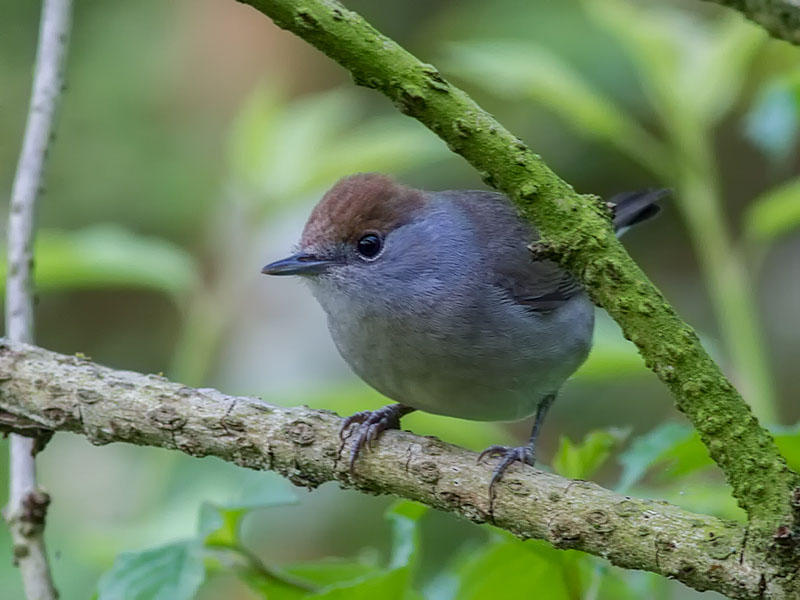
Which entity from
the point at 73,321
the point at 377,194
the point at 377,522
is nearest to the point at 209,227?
the point at 73,321

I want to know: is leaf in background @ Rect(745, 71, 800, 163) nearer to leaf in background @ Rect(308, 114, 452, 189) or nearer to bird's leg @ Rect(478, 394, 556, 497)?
bird's leg @ Rect(478, 394, 556, 497)

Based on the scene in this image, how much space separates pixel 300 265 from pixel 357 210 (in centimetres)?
30

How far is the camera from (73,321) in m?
8.32

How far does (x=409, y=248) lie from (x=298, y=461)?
1.20 metres

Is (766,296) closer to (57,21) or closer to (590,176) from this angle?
(590,176)

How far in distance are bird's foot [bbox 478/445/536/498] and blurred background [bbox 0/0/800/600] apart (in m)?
0.08

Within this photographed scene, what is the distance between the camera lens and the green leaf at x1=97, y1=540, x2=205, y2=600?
192 cm

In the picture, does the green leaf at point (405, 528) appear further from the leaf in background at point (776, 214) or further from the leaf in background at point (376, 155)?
the leaf in background at point (376, 155)

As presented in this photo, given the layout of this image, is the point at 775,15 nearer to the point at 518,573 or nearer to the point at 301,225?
the point at 518,573

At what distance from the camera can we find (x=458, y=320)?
306cm

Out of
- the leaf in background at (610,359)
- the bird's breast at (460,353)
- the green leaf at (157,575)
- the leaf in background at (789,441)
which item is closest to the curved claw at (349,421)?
the bird's breast at (460,353)

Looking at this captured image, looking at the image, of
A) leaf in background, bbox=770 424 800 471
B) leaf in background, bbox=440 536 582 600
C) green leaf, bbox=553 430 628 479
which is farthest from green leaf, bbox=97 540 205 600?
leaf in background, bbox=770 424 800 471

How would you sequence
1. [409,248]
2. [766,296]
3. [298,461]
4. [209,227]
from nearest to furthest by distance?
[298,461] → [409,248] → [209,227] → [766,296]

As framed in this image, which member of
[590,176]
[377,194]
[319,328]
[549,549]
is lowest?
[549,549]
